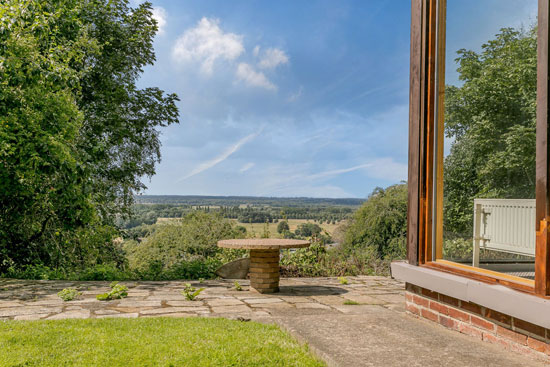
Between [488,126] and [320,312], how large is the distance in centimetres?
271

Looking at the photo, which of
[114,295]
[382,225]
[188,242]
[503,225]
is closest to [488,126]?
[503,225]

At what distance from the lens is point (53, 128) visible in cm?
763

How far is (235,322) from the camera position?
433cm

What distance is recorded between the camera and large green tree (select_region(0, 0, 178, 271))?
721cm

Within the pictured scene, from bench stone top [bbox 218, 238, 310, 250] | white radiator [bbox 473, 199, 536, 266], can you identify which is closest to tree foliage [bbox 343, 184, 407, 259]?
bench stone top [bbox 218, 238, 310, 250]

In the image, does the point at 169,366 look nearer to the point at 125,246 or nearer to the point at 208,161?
the point at 125,246

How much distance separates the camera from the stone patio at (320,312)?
2.96m

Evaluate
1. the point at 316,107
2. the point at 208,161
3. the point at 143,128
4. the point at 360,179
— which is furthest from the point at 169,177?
the point at 316,107

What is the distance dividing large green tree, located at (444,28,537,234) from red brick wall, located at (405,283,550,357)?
0.70m

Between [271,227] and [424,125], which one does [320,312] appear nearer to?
[424,125]

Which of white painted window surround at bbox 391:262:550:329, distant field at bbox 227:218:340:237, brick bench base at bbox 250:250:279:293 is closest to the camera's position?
white painted window surround at bbox 391:262:550:329

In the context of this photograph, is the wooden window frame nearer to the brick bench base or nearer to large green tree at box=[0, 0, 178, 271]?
the brick bench base

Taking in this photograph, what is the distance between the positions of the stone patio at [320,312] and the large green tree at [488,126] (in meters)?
1.19

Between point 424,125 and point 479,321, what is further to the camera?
point 424,125
